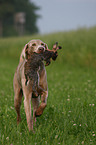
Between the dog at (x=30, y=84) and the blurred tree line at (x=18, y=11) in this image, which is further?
the blurred tree line at (x=18, y=11)

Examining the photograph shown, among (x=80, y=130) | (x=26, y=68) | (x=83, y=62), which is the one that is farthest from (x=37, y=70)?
(x=83, y=62)

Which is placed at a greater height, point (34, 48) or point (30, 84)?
point (34, 48)

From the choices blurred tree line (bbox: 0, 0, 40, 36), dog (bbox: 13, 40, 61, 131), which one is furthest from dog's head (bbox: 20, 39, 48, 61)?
blurred tree line (bbox: 0, 0, 40, 36)

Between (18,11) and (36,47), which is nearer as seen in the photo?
(36,47)

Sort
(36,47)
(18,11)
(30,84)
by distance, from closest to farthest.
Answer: (36,47) → (30,84) → (18,11)

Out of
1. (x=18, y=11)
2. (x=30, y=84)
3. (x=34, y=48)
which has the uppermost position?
(x=18, y=11)

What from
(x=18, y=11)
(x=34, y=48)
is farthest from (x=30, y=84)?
(x=18, y=11)

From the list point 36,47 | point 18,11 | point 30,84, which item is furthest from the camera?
point 18,11

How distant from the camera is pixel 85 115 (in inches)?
182

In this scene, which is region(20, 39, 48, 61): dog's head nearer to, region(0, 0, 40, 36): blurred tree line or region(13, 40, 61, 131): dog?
region(13, 40, 61, 131): dog

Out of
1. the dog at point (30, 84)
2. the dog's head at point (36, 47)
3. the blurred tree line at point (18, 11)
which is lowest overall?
the dog at point (30, 84)

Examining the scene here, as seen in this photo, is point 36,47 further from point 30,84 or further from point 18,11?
point 18,11

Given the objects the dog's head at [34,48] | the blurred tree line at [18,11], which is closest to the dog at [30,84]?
the dog's head at [34,48]

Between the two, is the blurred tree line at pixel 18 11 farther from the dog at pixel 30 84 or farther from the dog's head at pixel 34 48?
the dog's head at pixel 34 48
